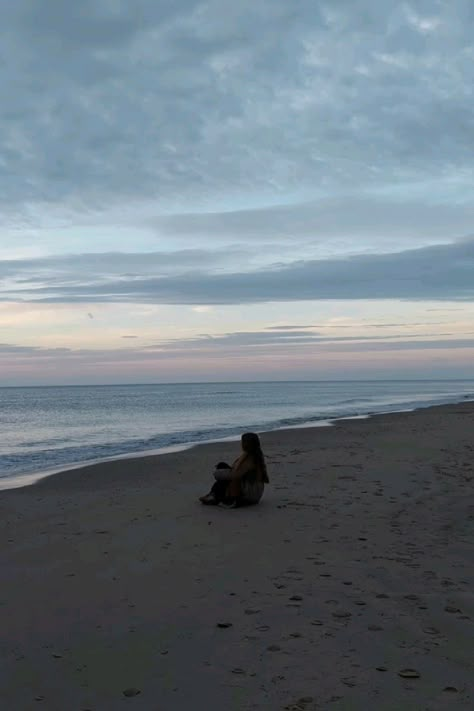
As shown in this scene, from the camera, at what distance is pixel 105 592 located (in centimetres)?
627

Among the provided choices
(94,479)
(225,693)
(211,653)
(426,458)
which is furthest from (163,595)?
(426,458)

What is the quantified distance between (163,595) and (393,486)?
7226mm

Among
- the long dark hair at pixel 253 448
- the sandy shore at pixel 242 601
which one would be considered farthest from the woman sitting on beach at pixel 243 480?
the sandy shore at pixel 242 601

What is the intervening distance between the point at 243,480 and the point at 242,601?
4.57 metres

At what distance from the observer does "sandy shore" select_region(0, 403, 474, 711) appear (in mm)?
4262

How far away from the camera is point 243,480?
10453 millimetres

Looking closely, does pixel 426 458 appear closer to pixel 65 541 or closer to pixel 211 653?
pixel 65 541

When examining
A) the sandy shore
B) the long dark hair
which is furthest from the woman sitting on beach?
the sandy shore

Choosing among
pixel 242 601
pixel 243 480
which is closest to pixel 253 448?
pixel 243 480

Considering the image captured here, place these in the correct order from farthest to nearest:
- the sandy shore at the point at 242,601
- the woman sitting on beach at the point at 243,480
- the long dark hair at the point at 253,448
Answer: the long dark hair at the point at 253,448, the woman sitting on beach at the point at 243,480, the sandy shore at the point at 242,601

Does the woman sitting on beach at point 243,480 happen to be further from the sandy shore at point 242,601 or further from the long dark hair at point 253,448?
the sandy shore at point 242,601

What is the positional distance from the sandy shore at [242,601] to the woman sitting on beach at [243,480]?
0.30 meters

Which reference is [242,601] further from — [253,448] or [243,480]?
[253,448]

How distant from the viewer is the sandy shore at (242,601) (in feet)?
14.0
